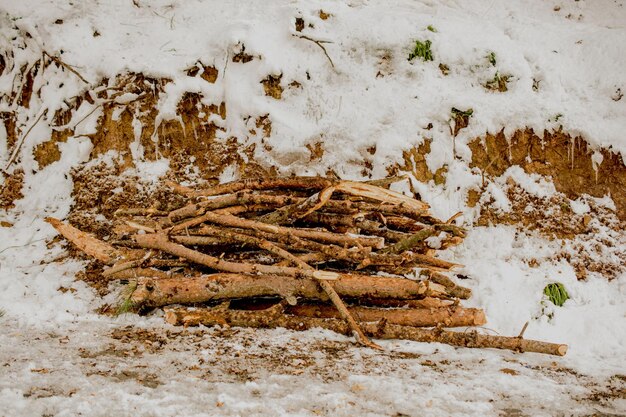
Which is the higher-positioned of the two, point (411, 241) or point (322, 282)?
point (411, 241)

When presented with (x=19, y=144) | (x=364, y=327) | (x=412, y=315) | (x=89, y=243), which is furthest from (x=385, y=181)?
(x=19, y=144)

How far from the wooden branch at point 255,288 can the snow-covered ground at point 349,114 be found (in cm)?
28

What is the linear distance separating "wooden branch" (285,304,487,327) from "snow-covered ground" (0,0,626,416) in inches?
12.8

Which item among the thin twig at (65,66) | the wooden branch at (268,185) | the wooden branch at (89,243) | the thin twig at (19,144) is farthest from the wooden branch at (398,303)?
the thin twig at (19,144)

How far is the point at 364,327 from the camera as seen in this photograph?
3.33 m

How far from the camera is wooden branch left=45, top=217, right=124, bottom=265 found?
408 centimetres

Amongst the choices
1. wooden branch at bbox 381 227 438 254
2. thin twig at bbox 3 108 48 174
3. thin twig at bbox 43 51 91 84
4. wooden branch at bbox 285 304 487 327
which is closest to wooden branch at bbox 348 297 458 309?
wooden branch at bbox 285 304 487 327

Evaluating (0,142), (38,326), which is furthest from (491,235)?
(0,142)

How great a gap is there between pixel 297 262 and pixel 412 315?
3.35 feet

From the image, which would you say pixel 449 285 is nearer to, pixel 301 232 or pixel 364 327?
pixel 364 327

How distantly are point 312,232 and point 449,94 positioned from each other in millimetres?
2649

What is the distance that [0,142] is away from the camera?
17.1 ft

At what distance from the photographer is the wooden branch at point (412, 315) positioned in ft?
11.4

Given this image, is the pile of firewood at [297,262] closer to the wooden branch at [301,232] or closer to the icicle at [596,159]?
the wooden branch at [301,232]
